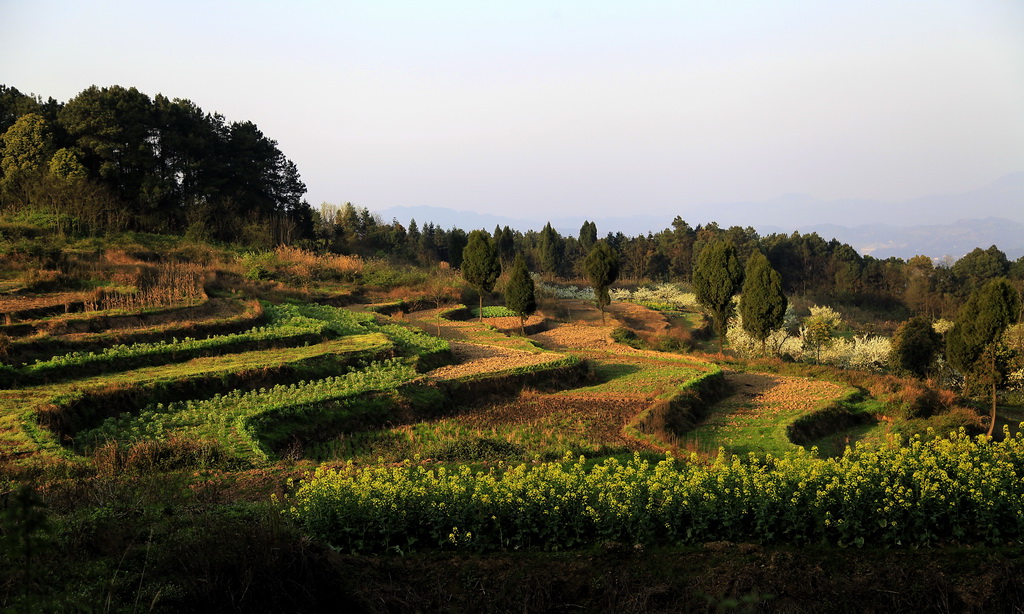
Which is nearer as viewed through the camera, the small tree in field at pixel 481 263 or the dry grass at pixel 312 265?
the small tree in field at pixel 481 263

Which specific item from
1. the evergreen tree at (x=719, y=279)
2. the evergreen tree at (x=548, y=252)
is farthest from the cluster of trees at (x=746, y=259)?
the evergreen tree at (x=719, y=279)

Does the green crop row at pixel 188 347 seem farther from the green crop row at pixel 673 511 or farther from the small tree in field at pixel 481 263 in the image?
the green crop row at pixel 673 511

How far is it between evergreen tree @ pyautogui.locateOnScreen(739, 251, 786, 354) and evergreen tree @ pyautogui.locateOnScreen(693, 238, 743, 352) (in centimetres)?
96

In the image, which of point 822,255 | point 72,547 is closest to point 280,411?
point 72,547

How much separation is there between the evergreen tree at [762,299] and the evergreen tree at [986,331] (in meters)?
6.60

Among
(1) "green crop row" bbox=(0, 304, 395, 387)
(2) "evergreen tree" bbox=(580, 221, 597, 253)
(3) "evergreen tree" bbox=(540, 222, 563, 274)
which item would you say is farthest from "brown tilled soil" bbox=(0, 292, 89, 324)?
(2) "evergreen tree" bbox=(580, 221, 597, 253)

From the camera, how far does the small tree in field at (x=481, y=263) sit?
1225 inches

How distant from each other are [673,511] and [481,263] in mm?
24557

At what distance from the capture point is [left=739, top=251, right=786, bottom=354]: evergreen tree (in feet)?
80.8

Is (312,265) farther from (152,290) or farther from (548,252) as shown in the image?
(548,252)

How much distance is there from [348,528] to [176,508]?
5.95 ft

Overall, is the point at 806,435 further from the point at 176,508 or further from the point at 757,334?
the point at 176,508

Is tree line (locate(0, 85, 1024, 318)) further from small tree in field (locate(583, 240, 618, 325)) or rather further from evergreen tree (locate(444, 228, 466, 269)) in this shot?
small tree in field (locate(583, 240, 618, 325))

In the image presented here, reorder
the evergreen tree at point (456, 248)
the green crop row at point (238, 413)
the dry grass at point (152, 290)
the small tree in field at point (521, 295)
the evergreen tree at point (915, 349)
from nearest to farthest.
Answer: the green crop row at point (238, 413)
the dry grass at point (152, 290)
the evergreen tree at point (915, 349)
the small tree in field at point (521, 295)
the evergreen tree at point (456, 248)
